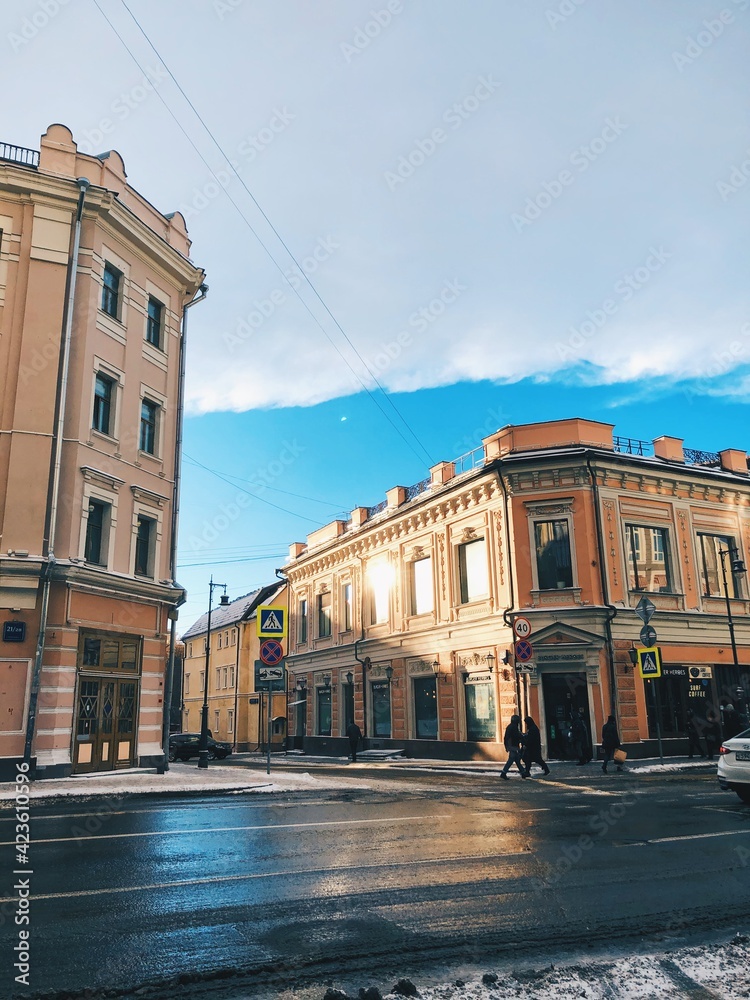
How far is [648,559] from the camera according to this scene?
27.2 meters

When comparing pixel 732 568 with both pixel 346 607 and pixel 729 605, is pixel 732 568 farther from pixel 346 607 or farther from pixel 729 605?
pixel 346 607

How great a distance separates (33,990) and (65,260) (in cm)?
1954

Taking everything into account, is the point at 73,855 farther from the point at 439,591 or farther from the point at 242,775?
the point at 439,591

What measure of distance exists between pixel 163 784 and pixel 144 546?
25.8ft

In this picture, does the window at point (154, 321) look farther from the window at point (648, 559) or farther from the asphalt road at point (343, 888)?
the window at point (648, 559)

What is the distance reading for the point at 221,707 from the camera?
184 feet

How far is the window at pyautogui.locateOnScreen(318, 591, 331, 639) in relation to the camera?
39.8 m

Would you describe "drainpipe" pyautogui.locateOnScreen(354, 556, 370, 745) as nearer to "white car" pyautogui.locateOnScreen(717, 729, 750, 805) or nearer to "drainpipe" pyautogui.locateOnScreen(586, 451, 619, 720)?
"drainpipe" pyautogui.locateOnScreen(586, 451, 619, 720)

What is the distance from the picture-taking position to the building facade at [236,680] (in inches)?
2013

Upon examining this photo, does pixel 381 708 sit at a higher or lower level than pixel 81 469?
lower

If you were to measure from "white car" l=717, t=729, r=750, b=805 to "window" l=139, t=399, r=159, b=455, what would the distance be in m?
17.2

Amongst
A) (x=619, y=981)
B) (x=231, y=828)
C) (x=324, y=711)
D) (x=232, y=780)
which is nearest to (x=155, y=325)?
(x=232, y=780)

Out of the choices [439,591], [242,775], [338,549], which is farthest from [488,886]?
[338,549]

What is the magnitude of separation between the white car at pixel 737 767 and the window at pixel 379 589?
2165cm
